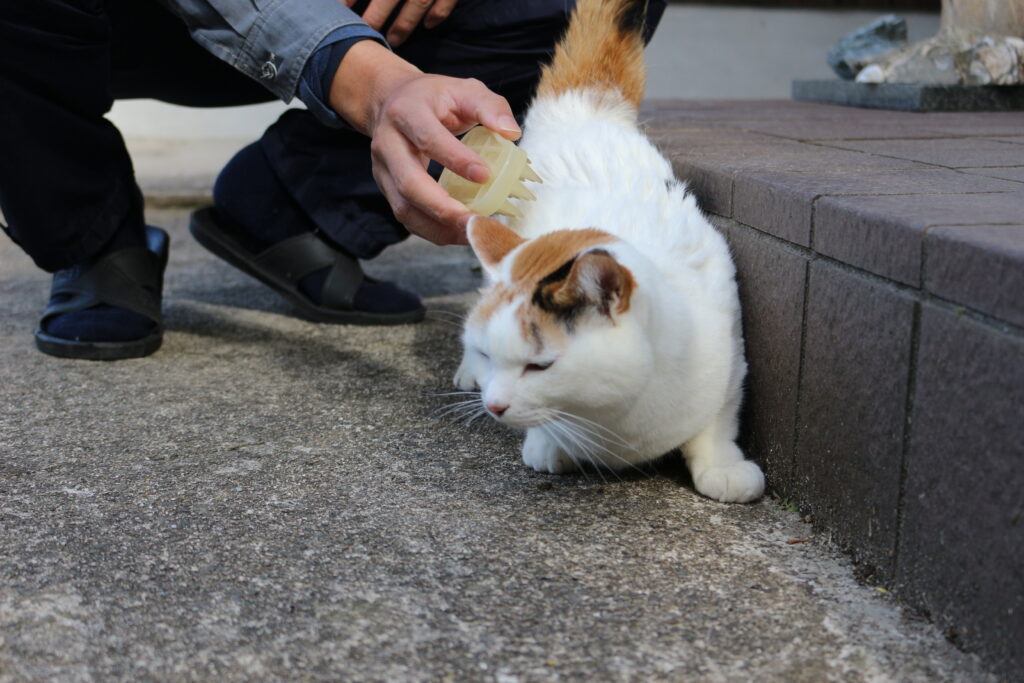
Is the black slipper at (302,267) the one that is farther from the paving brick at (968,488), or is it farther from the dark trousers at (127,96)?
the paving brick at (968,488)

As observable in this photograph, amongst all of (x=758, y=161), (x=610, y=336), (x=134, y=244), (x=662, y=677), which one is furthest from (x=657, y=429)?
(x=134, y=244)

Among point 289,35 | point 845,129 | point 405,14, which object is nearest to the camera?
point 289,35

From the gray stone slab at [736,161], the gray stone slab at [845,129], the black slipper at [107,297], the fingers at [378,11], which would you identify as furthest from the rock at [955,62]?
the black slipper at [107,297]

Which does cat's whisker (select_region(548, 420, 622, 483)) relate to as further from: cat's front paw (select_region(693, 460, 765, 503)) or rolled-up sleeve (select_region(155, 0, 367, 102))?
rolled-up sleeve (select_region(155, 0, 367, 102))

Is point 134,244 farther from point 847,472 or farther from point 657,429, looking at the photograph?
point 847,472

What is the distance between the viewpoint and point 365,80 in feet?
5.57

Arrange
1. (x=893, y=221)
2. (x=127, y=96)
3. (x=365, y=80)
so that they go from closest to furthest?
1. (x=893, y=221)
2. (x=365, y=80)
3. (x=127, y=96)

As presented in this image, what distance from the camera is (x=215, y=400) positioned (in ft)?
6.72

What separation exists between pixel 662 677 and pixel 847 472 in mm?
445

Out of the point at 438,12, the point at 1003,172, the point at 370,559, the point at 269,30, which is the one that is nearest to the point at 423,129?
the point at 269,30

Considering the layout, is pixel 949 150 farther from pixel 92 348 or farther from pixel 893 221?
pixel 92 348

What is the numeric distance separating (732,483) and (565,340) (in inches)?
15.1

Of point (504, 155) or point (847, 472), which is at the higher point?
point (504, 155)

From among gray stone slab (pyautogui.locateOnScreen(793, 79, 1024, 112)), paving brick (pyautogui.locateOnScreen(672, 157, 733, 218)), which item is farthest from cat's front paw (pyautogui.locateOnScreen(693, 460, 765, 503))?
gray stone slab (pyautogui.locateOnScreen(793, 79, 1024, 112))
